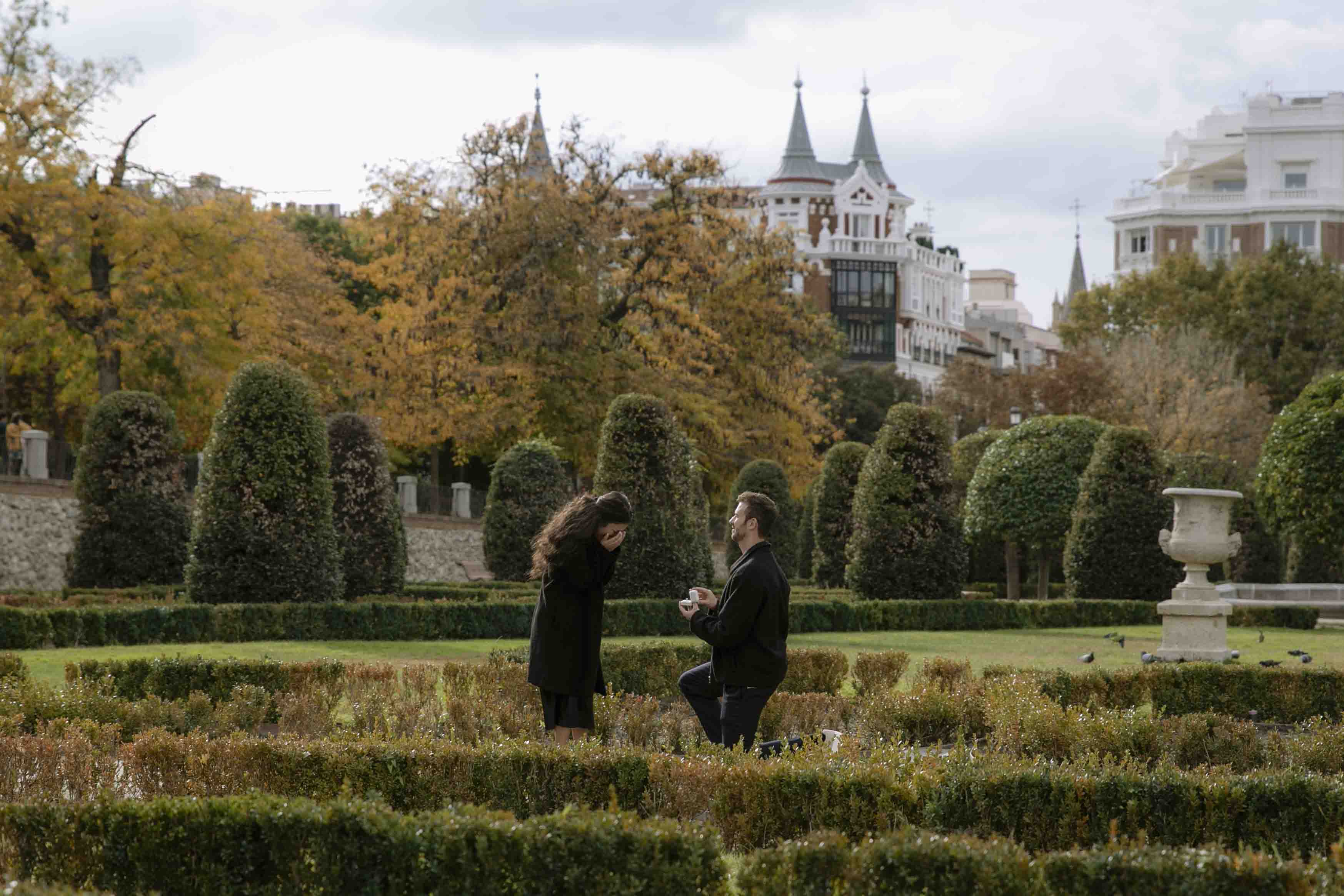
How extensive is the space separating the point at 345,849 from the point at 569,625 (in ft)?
8.95

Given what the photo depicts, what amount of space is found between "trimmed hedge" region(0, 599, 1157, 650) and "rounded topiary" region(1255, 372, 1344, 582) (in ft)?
18.3

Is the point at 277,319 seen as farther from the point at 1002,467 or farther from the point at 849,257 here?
the point at 849,257

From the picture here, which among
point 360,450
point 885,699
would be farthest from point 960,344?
point 885,699

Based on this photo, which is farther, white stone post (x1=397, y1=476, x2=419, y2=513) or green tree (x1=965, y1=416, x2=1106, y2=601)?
white stone post (x1=397, y1=476, x2=419, y2=513)

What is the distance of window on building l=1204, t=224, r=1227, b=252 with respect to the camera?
92375mm

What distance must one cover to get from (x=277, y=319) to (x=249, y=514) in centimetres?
1742

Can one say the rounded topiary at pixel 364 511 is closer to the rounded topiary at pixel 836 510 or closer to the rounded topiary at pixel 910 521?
the rounded topiary at pixel 910 521

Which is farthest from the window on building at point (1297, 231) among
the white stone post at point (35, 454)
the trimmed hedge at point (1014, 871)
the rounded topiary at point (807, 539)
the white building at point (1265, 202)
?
the trimmed hedge at point (1014, 871)

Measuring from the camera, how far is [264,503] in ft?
69.6

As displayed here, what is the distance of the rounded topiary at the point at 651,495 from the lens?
22.8 meters

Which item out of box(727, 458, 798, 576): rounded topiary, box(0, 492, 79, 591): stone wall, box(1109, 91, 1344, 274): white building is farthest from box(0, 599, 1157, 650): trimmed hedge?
box(1109, 91, 1344, 274): white building

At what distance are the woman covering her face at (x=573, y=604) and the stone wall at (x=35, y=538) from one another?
23.1 metres

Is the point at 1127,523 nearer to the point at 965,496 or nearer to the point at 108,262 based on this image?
the point at 965,496

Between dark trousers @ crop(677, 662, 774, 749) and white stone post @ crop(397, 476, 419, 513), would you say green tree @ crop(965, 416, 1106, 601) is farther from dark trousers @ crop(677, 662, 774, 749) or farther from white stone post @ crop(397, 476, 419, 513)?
dark trousers @ crop(677, 662, 774, 749)
